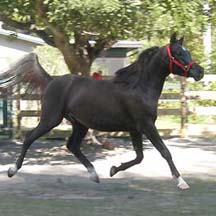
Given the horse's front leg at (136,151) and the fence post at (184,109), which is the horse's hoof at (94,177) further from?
the fence post at (184,109)

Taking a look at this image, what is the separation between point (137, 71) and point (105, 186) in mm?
1682

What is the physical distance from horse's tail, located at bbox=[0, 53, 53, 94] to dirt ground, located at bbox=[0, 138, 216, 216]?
144cm

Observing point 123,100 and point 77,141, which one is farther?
point 77,141

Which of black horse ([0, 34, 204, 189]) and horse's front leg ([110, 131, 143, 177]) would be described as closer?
black horse ([0, 34, 204, 189])

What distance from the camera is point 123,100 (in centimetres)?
874

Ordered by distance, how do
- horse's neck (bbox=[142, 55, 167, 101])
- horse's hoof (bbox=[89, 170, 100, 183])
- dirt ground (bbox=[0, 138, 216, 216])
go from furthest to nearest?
1. horse's hoof (bbox=[89, 170, 100, 183])
2. horse's neck (bbox=[142, 55, 167, 101])
3. dirt ground (bbox=[0, 138, 216, 216])

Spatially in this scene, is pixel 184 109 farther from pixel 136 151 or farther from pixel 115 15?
pixel 136 151

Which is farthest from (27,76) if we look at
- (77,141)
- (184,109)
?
(184,109)

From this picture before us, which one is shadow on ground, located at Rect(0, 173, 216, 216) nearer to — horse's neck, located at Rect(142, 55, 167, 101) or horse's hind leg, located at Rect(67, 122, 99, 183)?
Answer: horse's hind leg, located at Rect(67, 122, 99, 183)

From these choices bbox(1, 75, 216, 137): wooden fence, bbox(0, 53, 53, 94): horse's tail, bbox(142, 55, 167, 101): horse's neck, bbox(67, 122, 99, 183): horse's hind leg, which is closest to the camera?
bbox(142, 55, 167, 101): horse's neck

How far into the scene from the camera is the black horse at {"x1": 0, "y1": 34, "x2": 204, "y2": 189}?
856cm

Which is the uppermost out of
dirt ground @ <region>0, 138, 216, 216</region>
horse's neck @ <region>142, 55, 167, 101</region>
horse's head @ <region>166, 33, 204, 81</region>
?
horse's head @ <region>166, 33, 204, 81</region>

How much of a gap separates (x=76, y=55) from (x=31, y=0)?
311 cm

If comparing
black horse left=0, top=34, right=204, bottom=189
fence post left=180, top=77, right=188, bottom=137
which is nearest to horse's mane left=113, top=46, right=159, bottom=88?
black horse left=0, top=34, right=204, bottom=189
